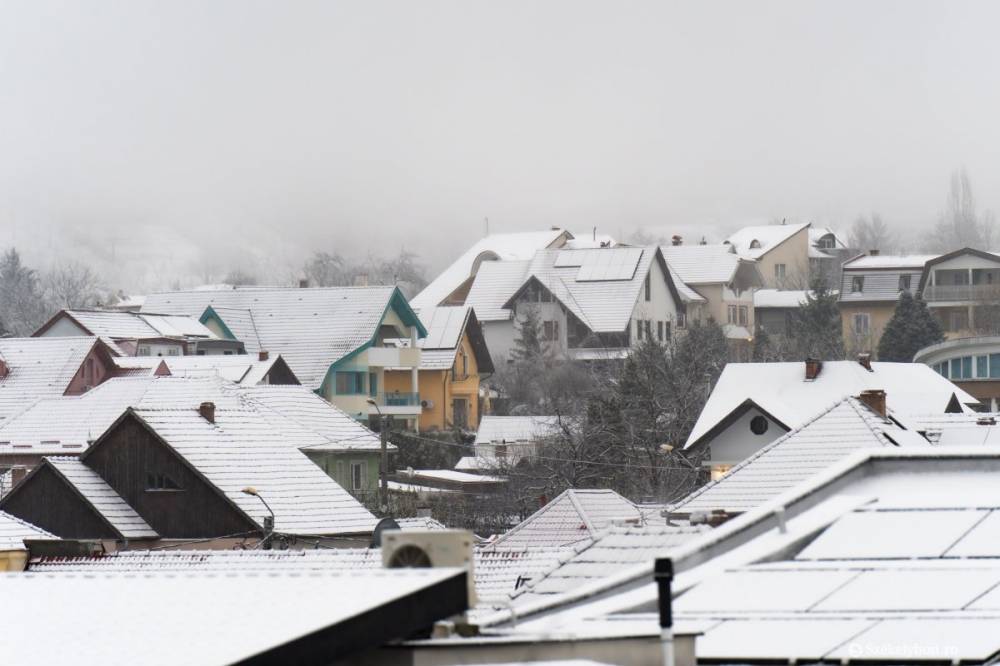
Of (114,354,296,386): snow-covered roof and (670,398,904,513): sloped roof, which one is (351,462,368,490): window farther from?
(670,398,904,513): sloped roof

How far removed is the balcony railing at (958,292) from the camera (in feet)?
319

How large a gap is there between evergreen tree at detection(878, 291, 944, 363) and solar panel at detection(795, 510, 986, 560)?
259ft

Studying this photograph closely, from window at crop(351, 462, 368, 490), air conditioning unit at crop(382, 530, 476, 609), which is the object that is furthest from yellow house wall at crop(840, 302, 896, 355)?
air conditioning unit at crop(382, 530, 476, 609)

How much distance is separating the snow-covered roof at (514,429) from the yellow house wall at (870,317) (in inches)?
1168

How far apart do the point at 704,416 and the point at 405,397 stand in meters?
29.6

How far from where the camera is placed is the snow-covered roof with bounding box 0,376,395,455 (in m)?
50.3

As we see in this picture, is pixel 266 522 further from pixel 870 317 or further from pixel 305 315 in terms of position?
pixel 870 317

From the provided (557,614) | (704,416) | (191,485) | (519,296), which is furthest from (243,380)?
(557,614)

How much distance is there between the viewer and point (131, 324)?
7900cm

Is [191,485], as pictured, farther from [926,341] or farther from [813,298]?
[813,298]

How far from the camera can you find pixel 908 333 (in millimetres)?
91188

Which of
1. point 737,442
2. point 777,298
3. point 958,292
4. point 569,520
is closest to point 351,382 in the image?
point 737,442

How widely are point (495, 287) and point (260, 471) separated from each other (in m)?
68.6

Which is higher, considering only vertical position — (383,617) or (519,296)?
(519,296)
